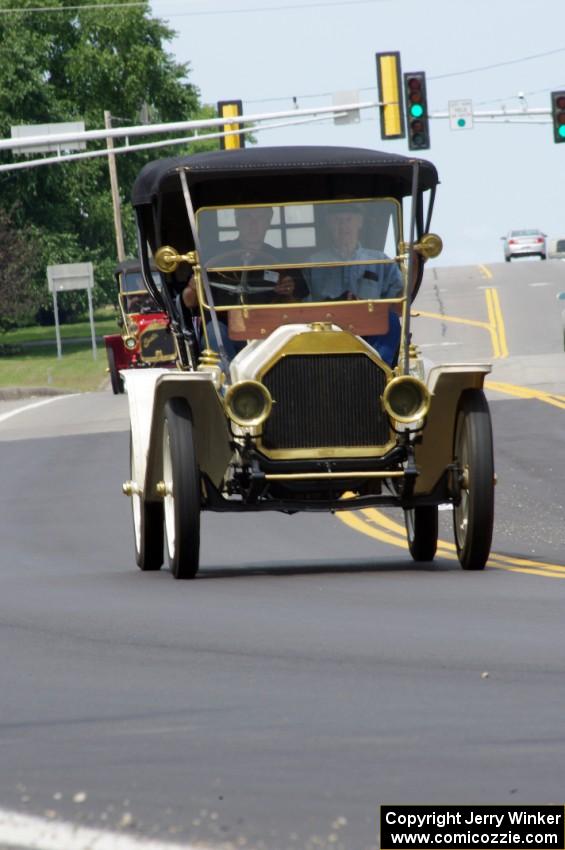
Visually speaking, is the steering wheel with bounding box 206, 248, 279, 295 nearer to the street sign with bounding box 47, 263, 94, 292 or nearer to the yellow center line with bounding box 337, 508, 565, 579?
the yellow center line with bounding box 337, 508, 565, 579

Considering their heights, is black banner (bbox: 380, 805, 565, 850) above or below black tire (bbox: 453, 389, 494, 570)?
above

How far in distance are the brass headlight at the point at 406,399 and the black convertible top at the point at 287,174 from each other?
69.6 inches

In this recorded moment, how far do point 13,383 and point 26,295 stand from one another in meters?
14.5

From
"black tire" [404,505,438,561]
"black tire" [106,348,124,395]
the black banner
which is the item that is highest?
the black banner

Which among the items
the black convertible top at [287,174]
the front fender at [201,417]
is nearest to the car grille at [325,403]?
→ the front fender at [201,417]

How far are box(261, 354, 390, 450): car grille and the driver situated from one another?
2.86 feet

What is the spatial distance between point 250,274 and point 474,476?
2.08 meters

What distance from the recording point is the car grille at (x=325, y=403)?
34.4 ft

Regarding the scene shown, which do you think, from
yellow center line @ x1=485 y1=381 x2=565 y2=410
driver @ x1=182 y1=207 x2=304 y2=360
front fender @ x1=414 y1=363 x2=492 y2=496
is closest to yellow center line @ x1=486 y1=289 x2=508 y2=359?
yellow center line @ x1=485 y1=381 x2=565 y2=410

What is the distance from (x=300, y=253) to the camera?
11539 mm

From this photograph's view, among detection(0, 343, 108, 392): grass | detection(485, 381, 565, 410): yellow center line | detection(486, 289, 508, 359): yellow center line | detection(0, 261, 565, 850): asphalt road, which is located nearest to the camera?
detection(0, 261, 565, 850): asphalt road

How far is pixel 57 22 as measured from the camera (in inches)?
3113

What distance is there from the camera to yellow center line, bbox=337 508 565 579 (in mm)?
11219

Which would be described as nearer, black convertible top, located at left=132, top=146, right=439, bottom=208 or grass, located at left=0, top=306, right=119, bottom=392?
black convertible top, located at left=132, top=146, right=439, bottom=208
